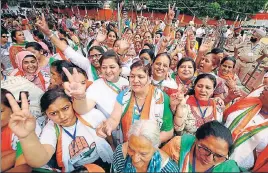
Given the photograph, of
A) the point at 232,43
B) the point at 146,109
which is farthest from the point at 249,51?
the point at 146,109

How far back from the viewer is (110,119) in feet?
6.30

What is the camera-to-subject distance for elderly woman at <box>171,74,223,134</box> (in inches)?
79.8

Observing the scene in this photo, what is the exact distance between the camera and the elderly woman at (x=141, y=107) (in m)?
1.99

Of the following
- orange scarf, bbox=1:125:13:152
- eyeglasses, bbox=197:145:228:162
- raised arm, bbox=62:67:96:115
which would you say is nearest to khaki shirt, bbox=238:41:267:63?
eyeglasses, bbox=197:145:228:162

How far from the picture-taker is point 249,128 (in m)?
2.13

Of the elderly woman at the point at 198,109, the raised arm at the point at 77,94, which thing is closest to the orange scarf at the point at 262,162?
the elderly woman at the point at 198,109

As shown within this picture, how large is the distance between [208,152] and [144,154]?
41 cm

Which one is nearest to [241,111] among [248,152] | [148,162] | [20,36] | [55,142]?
[248,152]

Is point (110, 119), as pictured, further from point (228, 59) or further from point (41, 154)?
point (228, 59)

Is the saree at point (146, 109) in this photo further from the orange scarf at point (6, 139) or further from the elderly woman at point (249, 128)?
the orange scarf at point (6, 139)

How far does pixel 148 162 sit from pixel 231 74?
2398mm

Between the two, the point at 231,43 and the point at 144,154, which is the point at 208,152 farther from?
the point at 231,43

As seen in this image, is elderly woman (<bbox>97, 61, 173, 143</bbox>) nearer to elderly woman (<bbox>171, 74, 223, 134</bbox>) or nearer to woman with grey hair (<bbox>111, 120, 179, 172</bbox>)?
elderly woman (<bbox>171, 74, 223, 134</bbox>)

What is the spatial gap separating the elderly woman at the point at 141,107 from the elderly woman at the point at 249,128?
581mm
